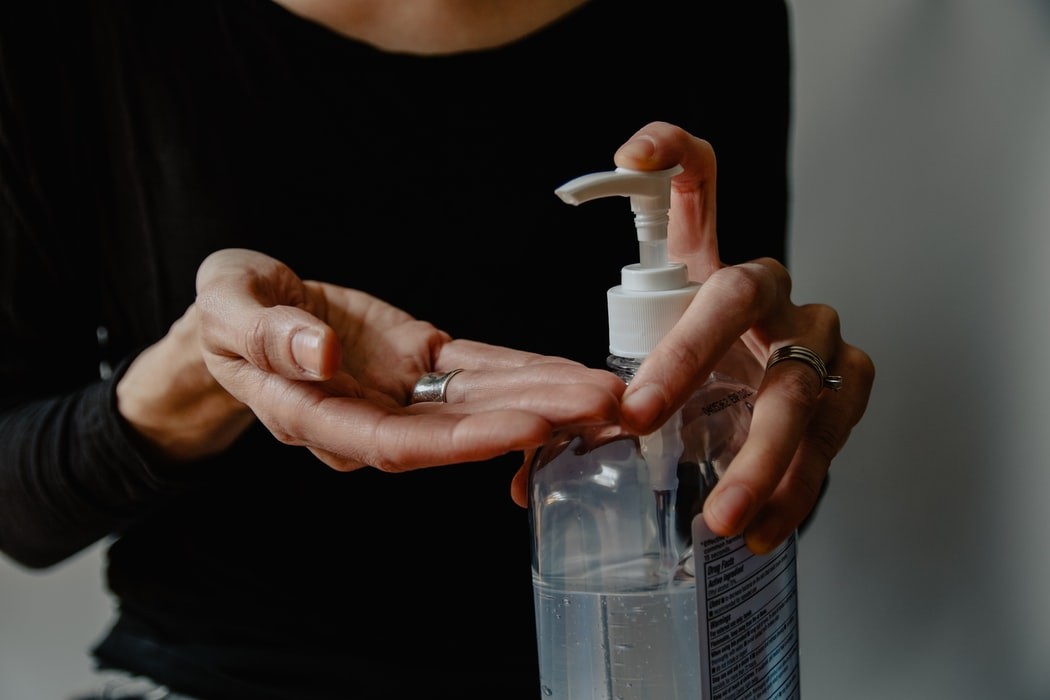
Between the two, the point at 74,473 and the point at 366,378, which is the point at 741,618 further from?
the point at 74,473

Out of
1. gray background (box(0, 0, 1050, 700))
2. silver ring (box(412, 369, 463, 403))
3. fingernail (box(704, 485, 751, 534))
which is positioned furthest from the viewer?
gray background (box(0, 0, 1050, 700))

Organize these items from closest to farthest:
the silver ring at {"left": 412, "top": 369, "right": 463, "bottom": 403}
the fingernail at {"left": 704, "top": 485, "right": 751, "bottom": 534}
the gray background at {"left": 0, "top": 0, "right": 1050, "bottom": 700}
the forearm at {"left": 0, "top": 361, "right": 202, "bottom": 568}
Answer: the fingernail at {"left": 704, "top": 485, "right": 751, "bottom": 534} → the silver ring at {"left": 412, "top": 369, "right": 463, "bottom": 403} → the forearm at {"left": 0, "top": 361, "right": 202, "bottom": 568} → the gray background at {"left": 0, "top": 0, "right": 1050, "bottom": 700}

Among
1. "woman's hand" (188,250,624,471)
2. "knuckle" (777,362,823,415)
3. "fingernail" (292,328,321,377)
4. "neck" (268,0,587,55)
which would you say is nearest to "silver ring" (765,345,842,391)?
"knuckle" (777,362,823,415)

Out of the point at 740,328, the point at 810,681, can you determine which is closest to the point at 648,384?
the point at 740,328

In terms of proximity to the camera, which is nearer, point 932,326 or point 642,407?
point 642,407

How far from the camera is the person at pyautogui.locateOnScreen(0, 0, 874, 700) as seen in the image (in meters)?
0.68

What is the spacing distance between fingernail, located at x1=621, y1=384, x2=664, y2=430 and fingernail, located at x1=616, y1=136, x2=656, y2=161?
11 cm

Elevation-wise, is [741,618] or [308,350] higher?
[308,350]

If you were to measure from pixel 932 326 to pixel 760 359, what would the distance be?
369 millimetres

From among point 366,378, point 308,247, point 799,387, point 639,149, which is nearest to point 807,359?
point 799,387

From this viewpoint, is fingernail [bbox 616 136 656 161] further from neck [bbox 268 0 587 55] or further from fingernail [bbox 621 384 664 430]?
neck [bbox 268 0 587 55]

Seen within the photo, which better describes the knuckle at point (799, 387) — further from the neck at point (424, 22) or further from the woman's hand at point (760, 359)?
the neck at point (424, 22)

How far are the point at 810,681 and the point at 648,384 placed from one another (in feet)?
2.13

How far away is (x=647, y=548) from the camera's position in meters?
0.46
